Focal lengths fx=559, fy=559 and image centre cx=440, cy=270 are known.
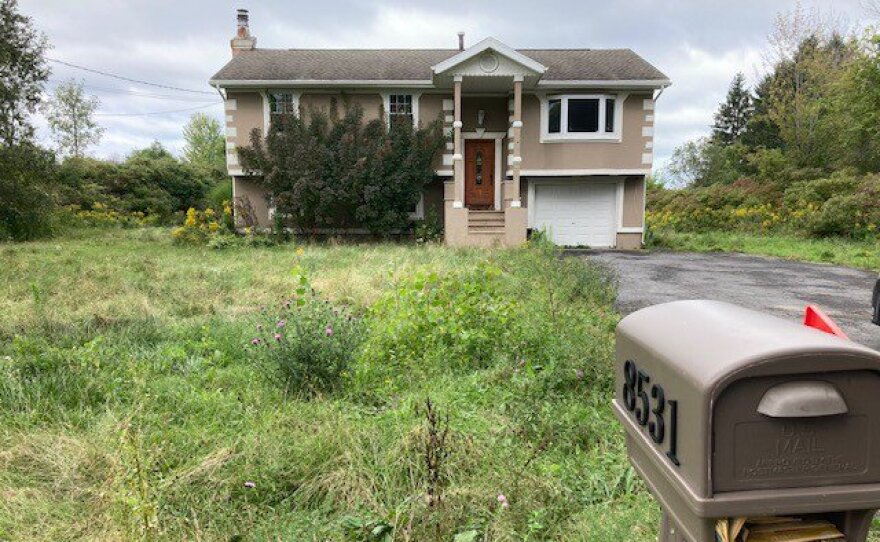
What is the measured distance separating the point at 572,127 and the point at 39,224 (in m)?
15.3

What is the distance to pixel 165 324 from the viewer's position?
5430 mm

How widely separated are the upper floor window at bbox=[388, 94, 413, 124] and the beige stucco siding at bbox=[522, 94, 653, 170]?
3.23m

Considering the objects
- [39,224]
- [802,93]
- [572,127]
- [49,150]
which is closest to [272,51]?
[49,150]

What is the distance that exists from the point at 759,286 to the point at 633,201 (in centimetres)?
786

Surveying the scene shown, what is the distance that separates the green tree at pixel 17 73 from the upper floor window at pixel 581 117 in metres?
14.9

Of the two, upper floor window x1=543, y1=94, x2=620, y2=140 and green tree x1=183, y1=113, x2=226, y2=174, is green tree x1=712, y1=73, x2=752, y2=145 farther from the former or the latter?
green tree x1=183, y1=113, x2=226, y2=174

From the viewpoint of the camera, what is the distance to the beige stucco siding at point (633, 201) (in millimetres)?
15898

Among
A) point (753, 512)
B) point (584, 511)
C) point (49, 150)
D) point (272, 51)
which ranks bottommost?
point (584, 511)

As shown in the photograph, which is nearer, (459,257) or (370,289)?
(370,289)

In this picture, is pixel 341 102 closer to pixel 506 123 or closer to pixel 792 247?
pixel 506 123

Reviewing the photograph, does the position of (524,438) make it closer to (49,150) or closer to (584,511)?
(584,511)

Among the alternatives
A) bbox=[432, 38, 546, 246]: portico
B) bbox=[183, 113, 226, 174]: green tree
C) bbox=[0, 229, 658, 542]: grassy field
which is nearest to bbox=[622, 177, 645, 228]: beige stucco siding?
bbox=[432, 38, 546, 246]: portico

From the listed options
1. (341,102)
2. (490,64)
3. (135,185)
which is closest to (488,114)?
(490,64)

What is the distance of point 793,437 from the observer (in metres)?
1.02
